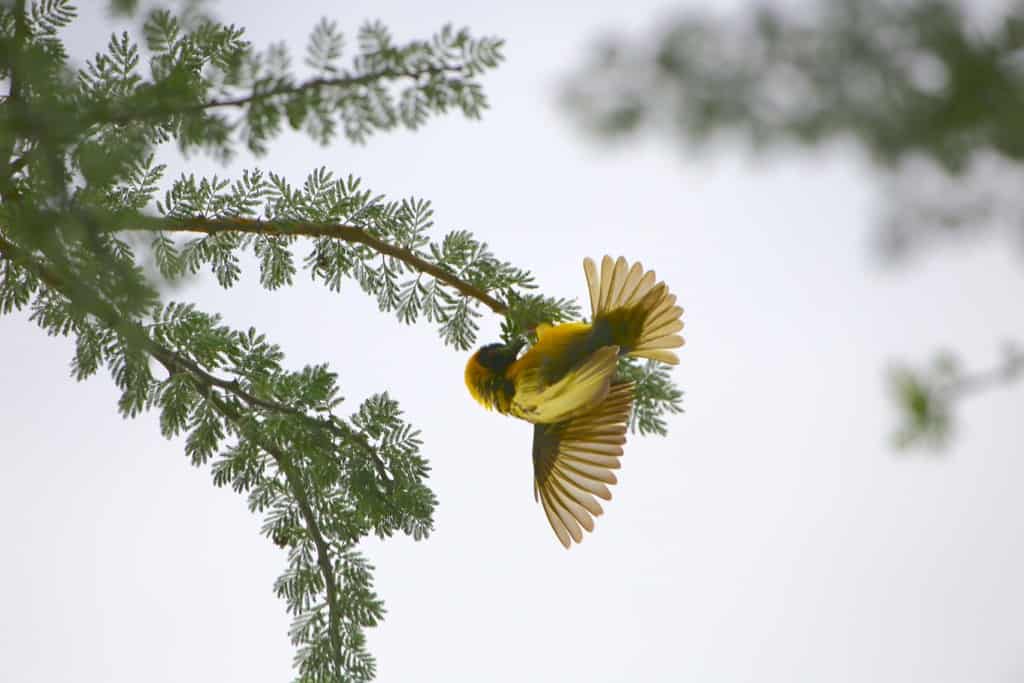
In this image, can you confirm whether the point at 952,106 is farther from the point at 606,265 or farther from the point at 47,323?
the point at 47,323

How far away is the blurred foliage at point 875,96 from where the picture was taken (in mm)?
417

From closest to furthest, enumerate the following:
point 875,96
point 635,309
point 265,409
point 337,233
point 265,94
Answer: point 875,96, point 265,94, point 265,409, point 337,233, point 635,309

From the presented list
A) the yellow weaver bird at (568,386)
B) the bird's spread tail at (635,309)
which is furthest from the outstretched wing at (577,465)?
the bird's spread tail at (635,309)

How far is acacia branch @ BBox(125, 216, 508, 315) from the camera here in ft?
3.60

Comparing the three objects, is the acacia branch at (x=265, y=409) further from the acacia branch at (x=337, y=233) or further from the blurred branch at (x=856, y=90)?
the blurred branch at (x=856, y=90)

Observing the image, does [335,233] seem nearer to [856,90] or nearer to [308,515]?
[308,515]

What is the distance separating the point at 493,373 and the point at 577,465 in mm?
175

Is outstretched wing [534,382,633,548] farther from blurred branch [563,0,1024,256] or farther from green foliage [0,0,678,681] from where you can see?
blurred branch [563,0,1024,256]

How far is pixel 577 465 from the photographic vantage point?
133cm

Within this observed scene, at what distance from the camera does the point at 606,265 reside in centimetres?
130

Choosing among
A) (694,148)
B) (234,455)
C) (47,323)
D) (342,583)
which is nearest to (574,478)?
(342,583)

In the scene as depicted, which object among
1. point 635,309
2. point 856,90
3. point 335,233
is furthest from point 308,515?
point 856,90

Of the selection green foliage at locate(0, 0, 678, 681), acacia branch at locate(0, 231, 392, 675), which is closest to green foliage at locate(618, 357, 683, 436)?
green foliage at locate(0, 0, 678, 681)

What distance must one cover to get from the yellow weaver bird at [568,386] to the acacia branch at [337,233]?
111 millimetres
